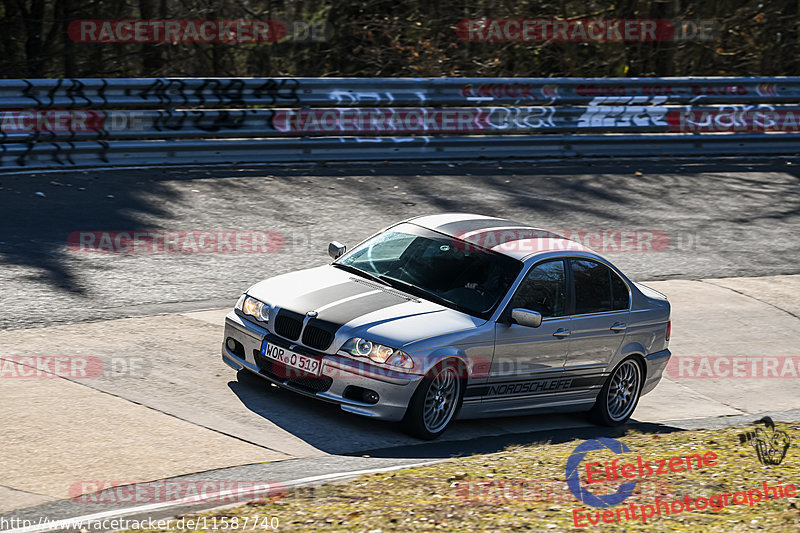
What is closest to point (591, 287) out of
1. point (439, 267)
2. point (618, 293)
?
point (618, 293)

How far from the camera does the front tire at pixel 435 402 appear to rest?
747cm

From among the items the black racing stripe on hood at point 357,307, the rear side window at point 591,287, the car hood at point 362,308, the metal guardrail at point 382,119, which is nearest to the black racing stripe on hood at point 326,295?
the car hood at point 362,308

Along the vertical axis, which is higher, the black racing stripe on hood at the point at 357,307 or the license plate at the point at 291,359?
the black racing stripe on hood at the point at 357,307

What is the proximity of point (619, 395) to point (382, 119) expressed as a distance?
898 cm

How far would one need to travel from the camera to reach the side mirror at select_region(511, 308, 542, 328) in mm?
7879

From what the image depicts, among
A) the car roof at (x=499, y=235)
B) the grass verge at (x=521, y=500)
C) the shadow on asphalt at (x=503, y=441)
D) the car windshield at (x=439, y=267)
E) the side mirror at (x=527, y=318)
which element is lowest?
the shadow on asphalt at (x=503, y=441)

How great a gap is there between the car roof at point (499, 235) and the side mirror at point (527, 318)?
631mm

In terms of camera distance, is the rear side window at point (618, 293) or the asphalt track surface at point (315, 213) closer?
the rear side window at point (618, 293)

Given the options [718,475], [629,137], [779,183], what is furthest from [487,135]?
[718,475]

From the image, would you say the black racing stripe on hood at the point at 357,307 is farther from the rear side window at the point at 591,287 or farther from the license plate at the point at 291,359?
the rear side window at the point at 591,287

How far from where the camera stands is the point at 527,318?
25.8ft

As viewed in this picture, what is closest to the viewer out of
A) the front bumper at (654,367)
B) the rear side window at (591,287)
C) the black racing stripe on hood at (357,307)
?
the black racing stripe on hood at (357,307)

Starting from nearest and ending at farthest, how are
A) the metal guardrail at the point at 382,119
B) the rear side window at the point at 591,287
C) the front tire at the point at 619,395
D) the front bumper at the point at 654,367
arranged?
the rear side window at the point at 591,287
the front tire at the point at 619,395
the front bumper at the point at 654,367
the metal guardrail at the point at 382,119

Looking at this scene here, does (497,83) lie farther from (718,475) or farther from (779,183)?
(718,475)
